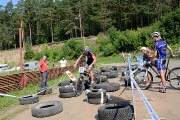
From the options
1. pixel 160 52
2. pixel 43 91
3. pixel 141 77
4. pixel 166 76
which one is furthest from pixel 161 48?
pixel 43 91

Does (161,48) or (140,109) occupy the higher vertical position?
(161,48)

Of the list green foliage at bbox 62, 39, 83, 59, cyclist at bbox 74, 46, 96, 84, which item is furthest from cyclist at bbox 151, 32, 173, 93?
green foliage at bbox 62, 39, 83, 59

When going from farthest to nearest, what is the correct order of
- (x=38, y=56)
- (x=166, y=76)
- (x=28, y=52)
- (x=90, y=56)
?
(x=28, y=52)
(x=38, y=56)
(x=90, y=56)
(x=166, y=76)

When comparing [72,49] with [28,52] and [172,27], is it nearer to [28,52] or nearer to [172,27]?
[28,52]

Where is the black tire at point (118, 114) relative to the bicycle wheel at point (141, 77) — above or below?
below

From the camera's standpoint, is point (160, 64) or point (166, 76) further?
Answer: point (166, 76)

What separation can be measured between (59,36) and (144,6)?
36.9 meters

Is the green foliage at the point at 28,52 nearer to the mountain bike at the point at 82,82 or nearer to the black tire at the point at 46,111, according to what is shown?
the mountain bike at the point at 82,82

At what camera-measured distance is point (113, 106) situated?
5621 millimetres

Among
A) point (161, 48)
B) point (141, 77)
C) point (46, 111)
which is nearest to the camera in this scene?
point (46, 111)

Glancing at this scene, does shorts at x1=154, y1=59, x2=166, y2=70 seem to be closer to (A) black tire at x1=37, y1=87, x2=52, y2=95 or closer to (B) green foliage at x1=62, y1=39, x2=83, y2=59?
(A) black tire at x1=37, y1=87, x2=52, y2=95

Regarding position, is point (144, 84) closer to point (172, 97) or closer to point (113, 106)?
point (172, 97)

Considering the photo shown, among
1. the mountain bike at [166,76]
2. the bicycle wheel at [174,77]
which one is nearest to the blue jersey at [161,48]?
the mountain bike at [166,76]

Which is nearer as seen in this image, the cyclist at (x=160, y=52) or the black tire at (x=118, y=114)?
the black tire at (x=118, y=114)
